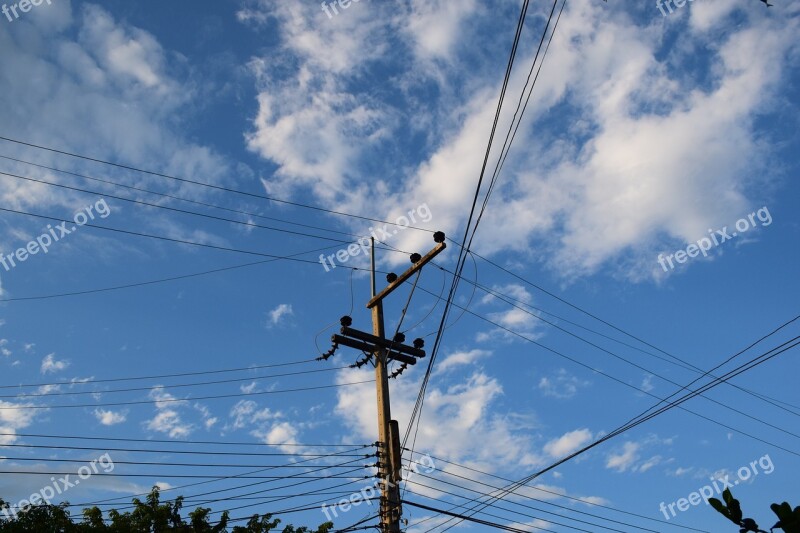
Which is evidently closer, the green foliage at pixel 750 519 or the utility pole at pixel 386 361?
the green foliage at pixel 750 519

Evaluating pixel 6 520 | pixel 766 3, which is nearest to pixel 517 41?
pixel 766 3

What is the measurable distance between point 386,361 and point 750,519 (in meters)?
11.6

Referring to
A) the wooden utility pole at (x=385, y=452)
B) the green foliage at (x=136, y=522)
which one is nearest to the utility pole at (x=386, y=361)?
the wooden utility pole at (x=385, y=452)

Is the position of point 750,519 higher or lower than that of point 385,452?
lower

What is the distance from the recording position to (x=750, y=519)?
4785 mm

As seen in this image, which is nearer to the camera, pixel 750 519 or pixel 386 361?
pixel 750 519

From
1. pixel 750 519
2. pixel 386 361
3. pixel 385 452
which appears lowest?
pixel 750 519

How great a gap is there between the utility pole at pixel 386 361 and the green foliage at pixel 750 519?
388 inches

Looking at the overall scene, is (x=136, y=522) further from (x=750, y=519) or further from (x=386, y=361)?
(x=750, y=519)

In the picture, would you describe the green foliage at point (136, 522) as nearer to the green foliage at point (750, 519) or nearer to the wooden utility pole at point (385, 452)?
the wooden utility pole at point (385, 452)

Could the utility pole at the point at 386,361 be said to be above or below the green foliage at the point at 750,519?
above

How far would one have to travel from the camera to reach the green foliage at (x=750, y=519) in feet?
15.1

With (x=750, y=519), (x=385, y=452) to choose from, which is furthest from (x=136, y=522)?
(x=750, y=519)

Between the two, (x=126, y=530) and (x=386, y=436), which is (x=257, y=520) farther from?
(x=386, y=436)
